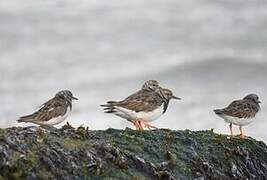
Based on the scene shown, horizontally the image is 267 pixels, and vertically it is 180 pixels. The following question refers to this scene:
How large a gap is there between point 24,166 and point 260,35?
34222 millimetres

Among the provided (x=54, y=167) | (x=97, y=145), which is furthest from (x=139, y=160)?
(x=54, y=167)

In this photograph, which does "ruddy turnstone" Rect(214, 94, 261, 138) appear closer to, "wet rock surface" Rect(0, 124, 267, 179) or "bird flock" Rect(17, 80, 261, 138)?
"bird flock" Rect(17, 80, 261, 138)

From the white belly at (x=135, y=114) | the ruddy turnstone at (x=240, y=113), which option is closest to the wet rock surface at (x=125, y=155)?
the white belly at (x=135, y=114)

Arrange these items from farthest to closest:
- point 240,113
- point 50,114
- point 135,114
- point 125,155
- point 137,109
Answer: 1. point 240,113
2. point 135,114
3. point 137,109
4. point 50,114
5. point 125,155

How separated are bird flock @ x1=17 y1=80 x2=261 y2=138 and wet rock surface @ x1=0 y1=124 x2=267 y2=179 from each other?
2900mm

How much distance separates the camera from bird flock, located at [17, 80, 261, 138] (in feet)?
65.7

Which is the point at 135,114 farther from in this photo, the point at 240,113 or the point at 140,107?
the point at 240,113

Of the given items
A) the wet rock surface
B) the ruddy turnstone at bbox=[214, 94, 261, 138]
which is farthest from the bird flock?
the wet rock surface

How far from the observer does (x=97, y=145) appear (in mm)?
14695

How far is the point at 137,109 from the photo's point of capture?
20656 millimetres

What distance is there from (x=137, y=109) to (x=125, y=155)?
5864 millimetres

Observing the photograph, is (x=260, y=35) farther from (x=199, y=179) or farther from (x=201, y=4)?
(x=199, y=179)

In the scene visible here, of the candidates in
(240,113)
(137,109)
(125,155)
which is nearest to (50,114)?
(137,109)

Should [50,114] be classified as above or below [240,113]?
below
